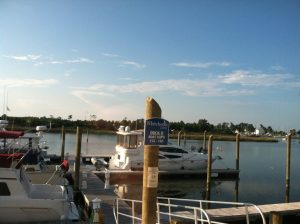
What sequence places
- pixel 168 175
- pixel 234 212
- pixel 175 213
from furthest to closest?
pixel 168 175 < pixel 234 212 < pixel 175 213

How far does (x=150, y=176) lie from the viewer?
7.27m

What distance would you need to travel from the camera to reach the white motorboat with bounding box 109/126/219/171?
24.9 meters

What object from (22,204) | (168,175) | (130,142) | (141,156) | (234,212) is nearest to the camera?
(22,204)

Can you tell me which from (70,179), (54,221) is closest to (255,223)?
(54,221)

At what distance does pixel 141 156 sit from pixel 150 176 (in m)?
17.8

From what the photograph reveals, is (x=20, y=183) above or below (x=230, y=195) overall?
above

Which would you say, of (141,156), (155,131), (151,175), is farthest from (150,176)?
(141,156)

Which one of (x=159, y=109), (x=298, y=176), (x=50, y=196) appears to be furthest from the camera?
(x=298, y=176)

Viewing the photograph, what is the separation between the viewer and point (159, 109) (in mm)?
7328

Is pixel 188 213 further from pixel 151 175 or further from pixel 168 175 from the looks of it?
pixel 168 175

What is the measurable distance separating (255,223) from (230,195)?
27.9 ft

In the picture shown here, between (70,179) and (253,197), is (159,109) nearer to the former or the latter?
(70,179)

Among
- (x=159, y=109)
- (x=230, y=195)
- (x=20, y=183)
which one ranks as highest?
(x=159, y=109)

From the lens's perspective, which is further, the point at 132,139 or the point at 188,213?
the point at 132,139
